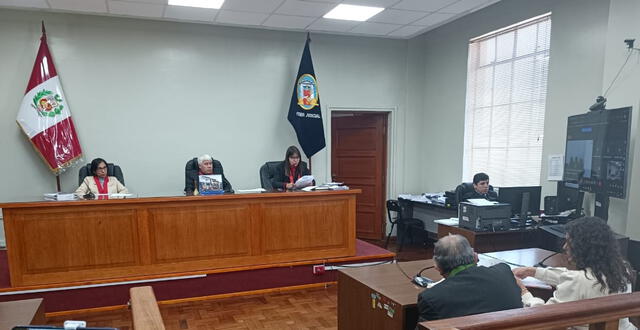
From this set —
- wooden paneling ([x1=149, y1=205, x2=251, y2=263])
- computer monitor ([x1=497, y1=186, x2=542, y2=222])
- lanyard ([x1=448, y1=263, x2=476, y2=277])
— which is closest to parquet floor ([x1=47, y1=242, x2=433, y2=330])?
wooden paneling ([x1=149, y1=205, x2=251, y2=263])

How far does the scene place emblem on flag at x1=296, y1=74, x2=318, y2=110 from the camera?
5.73 metres

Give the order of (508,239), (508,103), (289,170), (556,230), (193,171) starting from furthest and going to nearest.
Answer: (508,103), (289,170), (193,171), (508,239), (556,230)

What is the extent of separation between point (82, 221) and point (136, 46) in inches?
106

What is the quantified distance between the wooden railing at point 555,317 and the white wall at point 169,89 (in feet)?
16.3

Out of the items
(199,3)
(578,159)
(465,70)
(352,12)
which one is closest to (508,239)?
(578,159)

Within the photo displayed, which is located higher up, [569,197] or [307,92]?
[307,92]

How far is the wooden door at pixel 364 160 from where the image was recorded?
6.51m

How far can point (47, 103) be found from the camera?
474 centimetres

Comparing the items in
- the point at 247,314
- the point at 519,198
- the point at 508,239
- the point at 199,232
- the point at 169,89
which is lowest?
the point at 247,314

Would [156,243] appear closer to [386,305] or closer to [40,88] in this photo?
[386,305]

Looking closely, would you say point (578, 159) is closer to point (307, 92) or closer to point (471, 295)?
point (471, 295)

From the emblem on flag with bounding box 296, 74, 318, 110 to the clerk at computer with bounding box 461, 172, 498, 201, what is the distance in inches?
96.0

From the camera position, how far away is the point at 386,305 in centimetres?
208

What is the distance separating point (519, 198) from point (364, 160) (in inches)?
111
